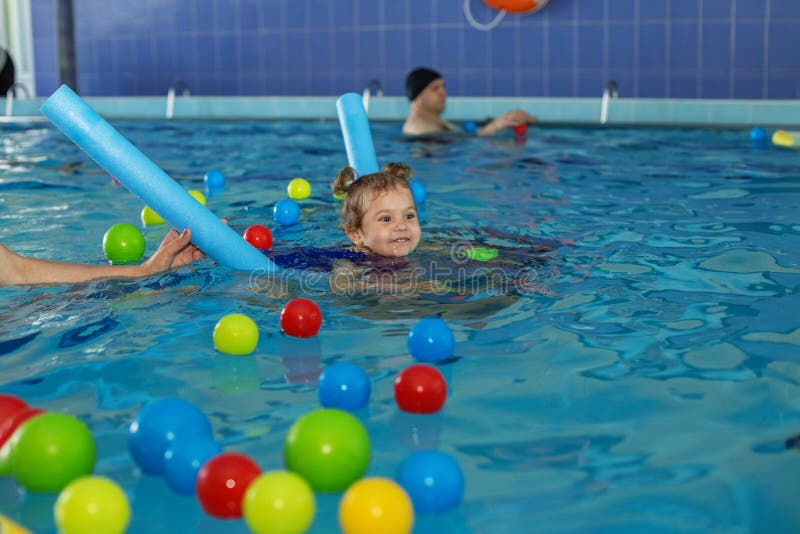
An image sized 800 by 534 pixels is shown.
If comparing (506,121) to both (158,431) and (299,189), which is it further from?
(158,431)

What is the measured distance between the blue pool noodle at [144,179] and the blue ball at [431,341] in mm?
1220

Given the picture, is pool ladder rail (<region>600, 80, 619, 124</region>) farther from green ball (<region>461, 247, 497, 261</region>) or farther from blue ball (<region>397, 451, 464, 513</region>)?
blue ball (<region>397, 451, 464, 513</region>)

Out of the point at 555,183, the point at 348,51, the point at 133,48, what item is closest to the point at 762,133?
the point at 555,183

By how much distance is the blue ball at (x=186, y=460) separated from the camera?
6.33 ft

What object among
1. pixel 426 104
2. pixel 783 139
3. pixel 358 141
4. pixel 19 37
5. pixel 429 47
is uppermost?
pixel 19 37

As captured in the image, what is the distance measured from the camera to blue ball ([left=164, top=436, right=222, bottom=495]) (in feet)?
6.33

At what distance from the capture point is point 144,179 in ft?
11.8

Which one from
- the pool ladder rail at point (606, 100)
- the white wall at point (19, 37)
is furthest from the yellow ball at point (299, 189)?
the white wall at point (19, 37)

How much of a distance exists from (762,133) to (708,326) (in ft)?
17.3

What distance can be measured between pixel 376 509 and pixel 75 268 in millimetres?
2348

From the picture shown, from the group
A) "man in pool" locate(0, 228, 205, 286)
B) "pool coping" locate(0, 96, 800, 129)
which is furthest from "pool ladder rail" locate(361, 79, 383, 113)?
"man in pool" locate(0, 228, 205, 286)

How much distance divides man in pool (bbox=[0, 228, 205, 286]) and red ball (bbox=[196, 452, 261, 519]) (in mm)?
1917

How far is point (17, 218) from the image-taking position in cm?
548

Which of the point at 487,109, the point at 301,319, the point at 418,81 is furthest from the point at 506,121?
the point at 301,319
